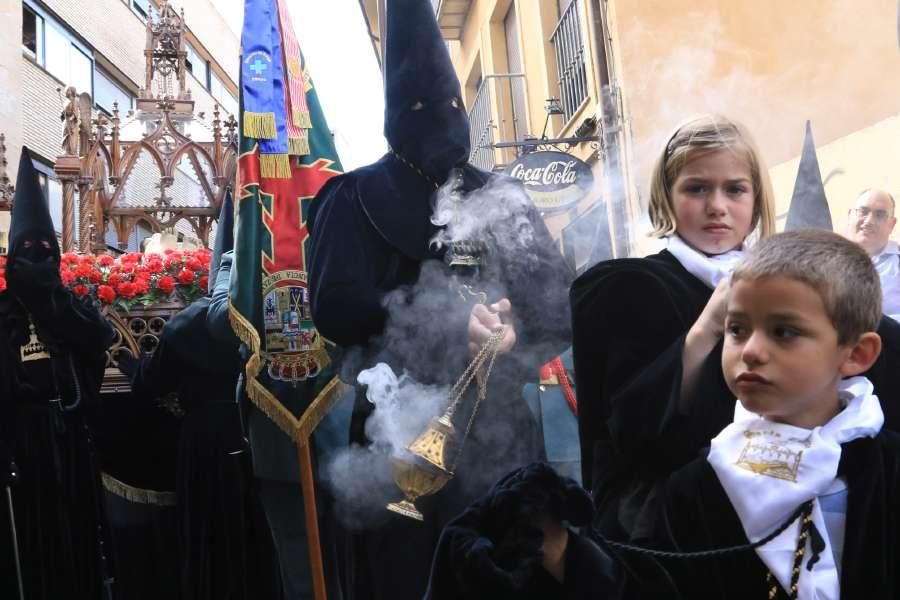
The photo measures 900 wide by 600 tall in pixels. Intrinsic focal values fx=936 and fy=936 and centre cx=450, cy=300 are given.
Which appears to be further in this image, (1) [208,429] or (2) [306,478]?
(1) [208,429]

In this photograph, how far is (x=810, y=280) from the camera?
4.49 feet

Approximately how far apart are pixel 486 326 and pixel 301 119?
5.64ft

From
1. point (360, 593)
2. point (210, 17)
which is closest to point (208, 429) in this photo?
point (360, 593)

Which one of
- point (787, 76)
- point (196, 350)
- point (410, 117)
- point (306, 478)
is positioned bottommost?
point (306, 478)

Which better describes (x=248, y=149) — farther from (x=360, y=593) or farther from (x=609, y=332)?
(x=609, y=332)

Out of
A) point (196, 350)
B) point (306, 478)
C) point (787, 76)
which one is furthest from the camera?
point (787, 76)

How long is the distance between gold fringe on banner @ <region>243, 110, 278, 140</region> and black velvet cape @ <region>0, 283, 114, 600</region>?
1.45 metres

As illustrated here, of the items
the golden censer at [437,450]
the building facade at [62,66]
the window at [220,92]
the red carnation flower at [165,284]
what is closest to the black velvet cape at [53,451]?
the red carnation flower at [165,284]

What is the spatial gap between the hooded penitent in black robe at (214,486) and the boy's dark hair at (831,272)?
131 inches

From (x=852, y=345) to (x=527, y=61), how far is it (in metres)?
11.3

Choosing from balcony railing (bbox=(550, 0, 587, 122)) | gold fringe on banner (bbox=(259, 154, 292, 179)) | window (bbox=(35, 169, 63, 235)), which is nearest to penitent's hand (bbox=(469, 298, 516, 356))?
gold fringe on banner (bbox=(259, 154, 292, 179))

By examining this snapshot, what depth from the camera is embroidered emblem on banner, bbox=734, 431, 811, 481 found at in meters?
1.37

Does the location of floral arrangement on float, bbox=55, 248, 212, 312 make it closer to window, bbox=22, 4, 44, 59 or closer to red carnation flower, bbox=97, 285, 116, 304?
red carnation flower, bbox=97, 285, 116, 304

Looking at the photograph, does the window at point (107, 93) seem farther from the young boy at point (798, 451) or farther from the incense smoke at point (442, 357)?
the young boy at point (798, 451)
